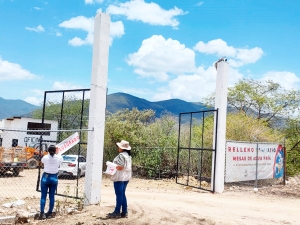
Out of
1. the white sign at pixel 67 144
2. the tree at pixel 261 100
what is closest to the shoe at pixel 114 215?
the white sign at pixel 67 144

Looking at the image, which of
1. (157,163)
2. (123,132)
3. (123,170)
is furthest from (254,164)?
(123,170)

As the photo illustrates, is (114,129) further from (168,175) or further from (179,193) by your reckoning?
(179,193)

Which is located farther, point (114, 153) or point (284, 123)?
point (284, 123)

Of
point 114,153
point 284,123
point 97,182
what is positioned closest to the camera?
point 97,182

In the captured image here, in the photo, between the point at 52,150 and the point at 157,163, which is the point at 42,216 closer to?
the point at 52,150

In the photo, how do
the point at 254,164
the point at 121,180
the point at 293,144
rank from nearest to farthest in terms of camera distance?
1. the point at 121,180
2. the point at 254,164
3. the point at 293,144

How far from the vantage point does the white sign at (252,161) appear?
1462 cm

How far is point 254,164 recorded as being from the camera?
620 inches

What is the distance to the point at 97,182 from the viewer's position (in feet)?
29.8

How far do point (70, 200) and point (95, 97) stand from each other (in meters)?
3.06

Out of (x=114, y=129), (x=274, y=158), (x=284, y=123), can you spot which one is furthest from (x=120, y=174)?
(x=284, y=123)

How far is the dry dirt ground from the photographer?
25.8ft

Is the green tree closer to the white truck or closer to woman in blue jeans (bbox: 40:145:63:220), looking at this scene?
the white truck

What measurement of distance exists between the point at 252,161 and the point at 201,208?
20.9 ft
